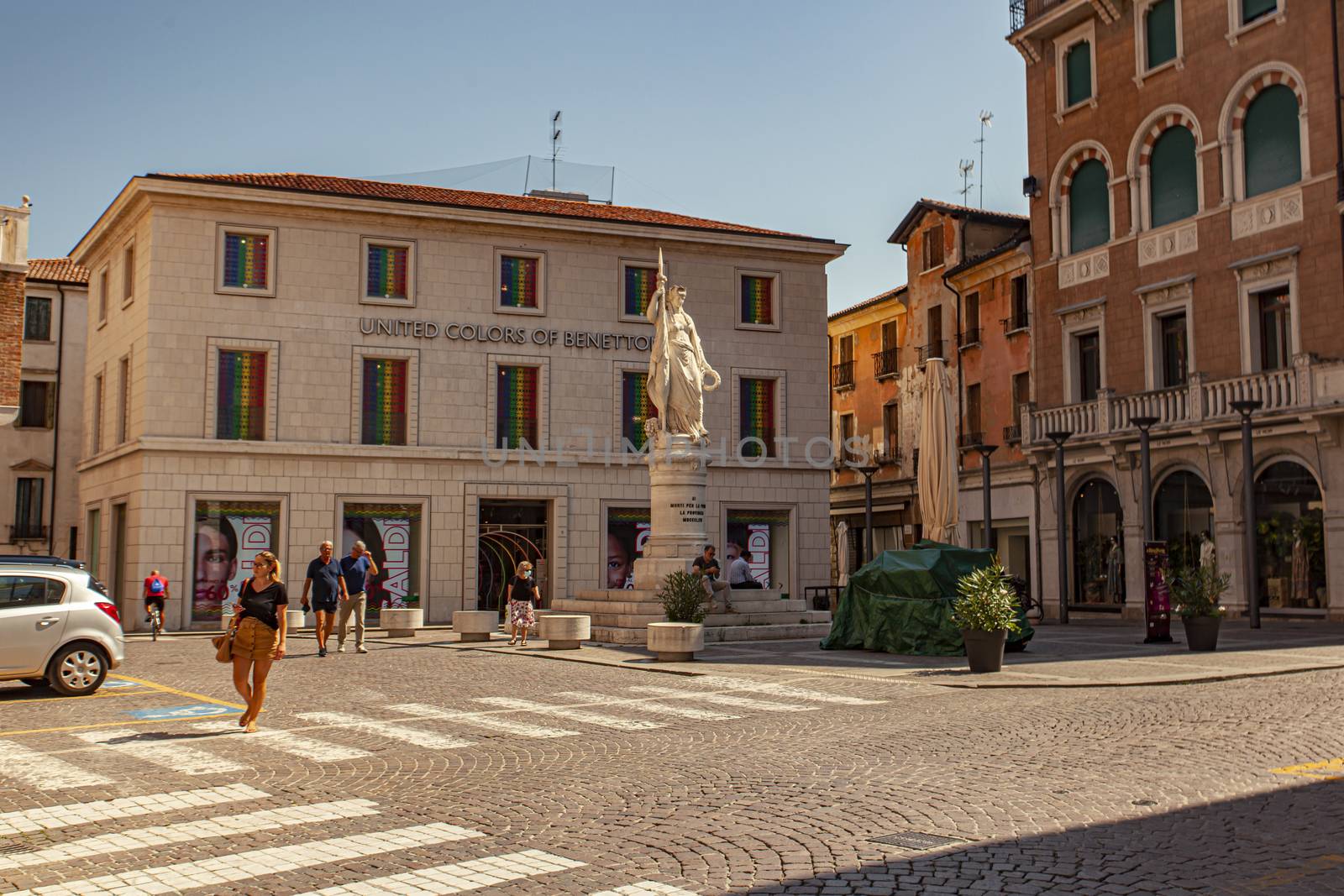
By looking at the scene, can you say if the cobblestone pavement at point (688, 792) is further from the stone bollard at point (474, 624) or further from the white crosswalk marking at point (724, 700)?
the stone bollard at point (474, 624)

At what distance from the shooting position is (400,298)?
109 feet

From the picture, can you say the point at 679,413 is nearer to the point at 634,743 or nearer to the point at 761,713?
the point at 761,713

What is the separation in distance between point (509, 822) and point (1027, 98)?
111 ft

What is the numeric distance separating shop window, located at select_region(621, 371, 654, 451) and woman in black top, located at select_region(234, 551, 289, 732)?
23285 millimetres

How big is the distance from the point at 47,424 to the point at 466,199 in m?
20.5

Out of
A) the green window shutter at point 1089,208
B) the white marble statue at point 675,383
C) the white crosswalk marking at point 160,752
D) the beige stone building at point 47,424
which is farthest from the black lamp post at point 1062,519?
the beige stone building at point 47,424

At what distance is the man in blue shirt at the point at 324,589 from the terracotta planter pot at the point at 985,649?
33.2ft

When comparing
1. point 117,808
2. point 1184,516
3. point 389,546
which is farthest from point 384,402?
point 117,808

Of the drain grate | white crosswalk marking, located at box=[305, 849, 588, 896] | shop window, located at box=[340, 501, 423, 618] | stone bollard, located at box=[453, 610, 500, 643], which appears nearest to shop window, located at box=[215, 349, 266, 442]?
shop window, located at box=[340, 501, 423, 618]

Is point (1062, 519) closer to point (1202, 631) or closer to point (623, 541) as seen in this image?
point (623, 541)

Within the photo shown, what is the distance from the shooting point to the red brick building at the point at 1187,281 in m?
27.1

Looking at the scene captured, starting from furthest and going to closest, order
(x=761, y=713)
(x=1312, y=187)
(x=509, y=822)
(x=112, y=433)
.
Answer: (x=112, y=433)
(x=1312, y=187)
(x=761, y=713)
(x=509, y=822)

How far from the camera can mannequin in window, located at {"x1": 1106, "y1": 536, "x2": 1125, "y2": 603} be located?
107 feet

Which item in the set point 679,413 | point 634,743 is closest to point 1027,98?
point 679,413
